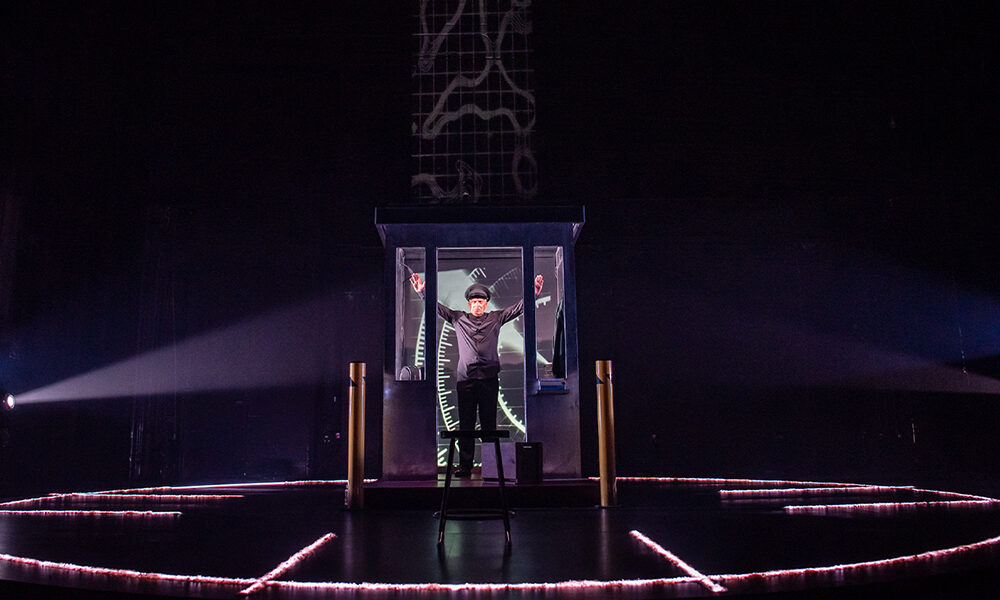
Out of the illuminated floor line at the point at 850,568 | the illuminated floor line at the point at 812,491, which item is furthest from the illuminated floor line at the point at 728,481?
the illuminated floor line at the point at 850,568

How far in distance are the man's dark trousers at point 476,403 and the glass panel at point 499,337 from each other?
763mm

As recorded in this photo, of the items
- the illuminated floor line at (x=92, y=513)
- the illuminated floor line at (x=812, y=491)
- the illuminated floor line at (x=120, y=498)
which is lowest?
the illuminated floor line at (x=812, y=491)

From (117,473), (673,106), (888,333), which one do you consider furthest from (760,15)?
(117,473)

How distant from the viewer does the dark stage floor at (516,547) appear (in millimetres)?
2564

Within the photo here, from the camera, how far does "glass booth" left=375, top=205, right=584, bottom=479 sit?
636 cm

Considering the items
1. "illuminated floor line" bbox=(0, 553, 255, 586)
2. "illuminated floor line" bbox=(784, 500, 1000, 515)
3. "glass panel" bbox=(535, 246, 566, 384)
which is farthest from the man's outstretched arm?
"illuminated floor line" bbox=(0, 553, 255, 586)

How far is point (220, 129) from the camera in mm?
8594

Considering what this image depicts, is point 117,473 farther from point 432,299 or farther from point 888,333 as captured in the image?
point 888,333

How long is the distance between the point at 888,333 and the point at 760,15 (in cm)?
434

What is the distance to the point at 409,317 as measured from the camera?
6961 millimetres

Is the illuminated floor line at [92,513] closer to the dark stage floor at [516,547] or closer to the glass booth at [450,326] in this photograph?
the dark stage floor at [516,547]

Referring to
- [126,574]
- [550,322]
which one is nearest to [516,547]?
[126,574]

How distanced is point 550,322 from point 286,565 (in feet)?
14.5

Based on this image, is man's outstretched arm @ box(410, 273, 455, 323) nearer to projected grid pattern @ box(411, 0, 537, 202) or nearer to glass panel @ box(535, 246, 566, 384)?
glass panel @ box(535, 246, 566, 384)
